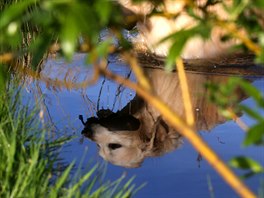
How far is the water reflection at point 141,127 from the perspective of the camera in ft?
8.96

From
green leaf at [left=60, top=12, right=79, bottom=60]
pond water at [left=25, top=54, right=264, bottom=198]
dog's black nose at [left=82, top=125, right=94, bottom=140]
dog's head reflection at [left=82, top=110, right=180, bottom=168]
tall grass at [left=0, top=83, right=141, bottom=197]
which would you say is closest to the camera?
green leaf at [left=60, top=12, right=79, bottom=60]

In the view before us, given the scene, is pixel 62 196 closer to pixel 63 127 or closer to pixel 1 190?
pixel 1 190

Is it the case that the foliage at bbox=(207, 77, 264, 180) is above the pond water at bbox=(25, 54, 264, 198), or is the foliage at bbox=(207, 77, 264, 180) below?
below

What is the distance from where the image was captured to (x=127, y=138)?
9.77ft

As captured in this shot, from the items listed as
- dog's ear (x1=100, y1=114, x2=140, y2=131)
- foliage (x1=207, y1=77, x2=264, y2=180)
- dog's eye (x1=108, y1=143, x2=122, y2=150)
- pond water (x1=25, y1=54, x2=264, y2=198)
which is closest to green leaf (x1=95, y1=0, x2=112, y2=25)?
foliage (x1=207, y1=77, x2=264, y2=180)

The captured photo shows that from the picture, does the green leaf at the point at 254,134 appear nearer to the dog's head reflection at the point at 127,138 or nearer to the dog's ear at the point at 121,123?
the dog's head reflection at the point at 127,138

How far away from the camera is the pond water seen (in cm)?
234

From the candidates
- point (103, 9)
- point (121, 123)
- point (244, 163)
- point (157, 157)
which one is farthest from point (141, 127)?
point (103, 9)

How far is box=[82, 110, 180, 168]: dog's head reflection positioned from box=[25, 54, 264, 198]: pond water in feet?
0.13

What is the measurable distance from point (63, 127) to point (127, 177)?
512 mm

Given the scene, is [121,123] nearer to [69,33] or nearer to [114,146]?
[114,146]

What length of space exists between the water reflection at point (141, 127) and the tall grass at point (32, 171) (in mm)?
384

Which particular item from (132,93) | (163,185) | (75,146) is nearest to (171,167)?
(163,185)

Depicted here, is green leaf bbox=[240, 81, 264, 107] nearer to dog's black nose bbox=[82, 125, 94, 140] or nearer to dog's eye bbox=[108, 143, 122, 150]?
dog's eye bbox=[108, 143, 122, 150]
